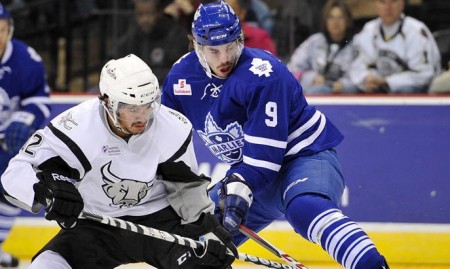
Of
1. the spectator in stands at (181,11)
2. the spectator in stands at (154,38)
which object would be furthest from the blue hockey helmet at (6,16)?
the spectator in stands at (181,11)

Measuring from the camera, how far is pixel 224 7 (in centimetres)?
421

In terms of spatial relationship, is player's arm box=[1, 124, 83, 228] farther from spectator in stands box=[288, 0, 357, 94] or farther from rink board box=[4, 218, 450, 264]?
spectator in stands box=[288, 0, 357, 94]

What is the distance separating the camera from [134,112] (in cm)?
364

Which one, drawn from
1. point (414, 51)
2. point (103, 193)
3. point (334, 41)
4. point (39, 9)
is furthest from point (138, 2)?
point (103, 193)

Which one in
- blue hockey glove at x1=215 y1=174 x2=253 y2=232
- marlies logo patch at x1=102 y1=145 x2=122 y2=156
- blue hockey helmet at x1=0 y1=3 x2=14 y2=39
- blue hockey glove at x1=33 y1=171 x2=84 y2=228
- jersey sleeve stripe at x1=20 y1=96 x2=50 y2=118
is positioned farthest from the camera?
jersey sleeve stripe at x1=20 y1=96 x2=50 y2=118

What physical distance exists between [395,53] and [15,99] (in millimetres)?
2045

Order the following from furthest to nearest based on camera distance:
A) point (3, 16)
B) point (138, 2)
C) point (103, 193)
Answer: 1. point (138, 2)
2. point (3, 16)
3. point (103, 193)

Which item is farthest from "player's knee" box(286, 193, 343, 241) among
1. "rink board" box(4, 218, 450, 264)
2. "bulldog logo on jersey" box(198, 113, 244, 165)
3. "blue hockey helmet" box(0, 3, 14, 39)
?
"blue hockey helmet" box(0, 3, 14, 39)

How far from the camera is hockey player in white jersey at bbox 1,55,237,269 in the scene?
11.8ft

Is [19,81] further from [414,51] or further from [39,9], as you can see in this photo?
[414,51]

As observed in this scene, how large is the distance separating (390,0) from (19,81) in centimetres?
202

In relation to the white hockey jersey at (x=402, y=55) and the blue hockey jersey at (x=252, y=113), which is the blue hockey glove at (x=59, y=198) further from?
the white hockey jersey at (x=402, y=55)

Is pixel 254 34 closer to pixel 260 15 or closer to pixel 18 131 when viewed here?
pixel 260 15

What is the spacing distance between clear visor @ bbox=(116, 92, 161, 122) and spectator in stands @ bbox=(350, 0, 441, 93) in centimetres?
237
